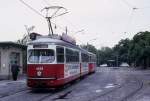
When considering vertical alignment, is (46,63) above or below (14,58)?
below

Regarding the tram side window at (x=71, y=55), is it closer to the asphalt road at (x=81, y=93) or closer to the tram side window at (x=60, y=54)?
the tram side window at (x=60, y=54)

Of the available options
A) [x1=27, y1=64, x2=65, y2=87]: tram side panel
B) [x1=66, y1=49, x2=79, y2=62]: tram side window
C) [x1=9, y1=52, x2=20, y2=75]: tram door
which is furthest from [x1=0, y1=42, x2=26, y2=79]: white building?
[x1=27, y1=64, x2=65, y2=87]: tram side panel

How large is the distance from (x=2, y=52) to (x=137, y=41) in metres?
56.5

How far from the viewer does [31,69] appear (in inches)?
890

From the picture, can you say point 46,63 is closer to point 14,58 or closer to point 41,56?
point 41,56

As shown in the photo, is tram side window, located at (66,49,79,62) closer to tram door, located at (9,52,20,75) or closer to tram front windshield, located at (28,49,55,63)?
tram front windshield, located at (28,49,55,63)

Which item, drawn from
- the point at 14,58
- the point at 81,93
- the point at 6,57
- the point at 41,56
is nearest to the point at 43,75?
the point at 41,56

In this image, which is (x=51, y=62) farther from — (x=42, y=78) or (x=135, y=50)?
(x=135, y=50)

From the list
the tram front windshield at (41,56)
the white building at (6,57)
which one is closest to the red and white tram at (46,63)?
the tram front windshield at (41,56)

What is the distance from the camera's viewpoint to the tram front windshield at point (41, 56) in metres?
22.7

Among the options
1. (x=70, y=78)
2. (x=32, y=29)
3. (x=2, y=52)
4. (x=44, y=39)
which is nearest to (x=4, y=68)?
(x=2, y=52)

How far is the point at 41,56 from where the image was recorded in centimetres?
2277

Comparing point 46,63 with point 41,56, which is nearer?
point 46,63

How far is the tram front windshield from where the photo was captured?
22672 mm
